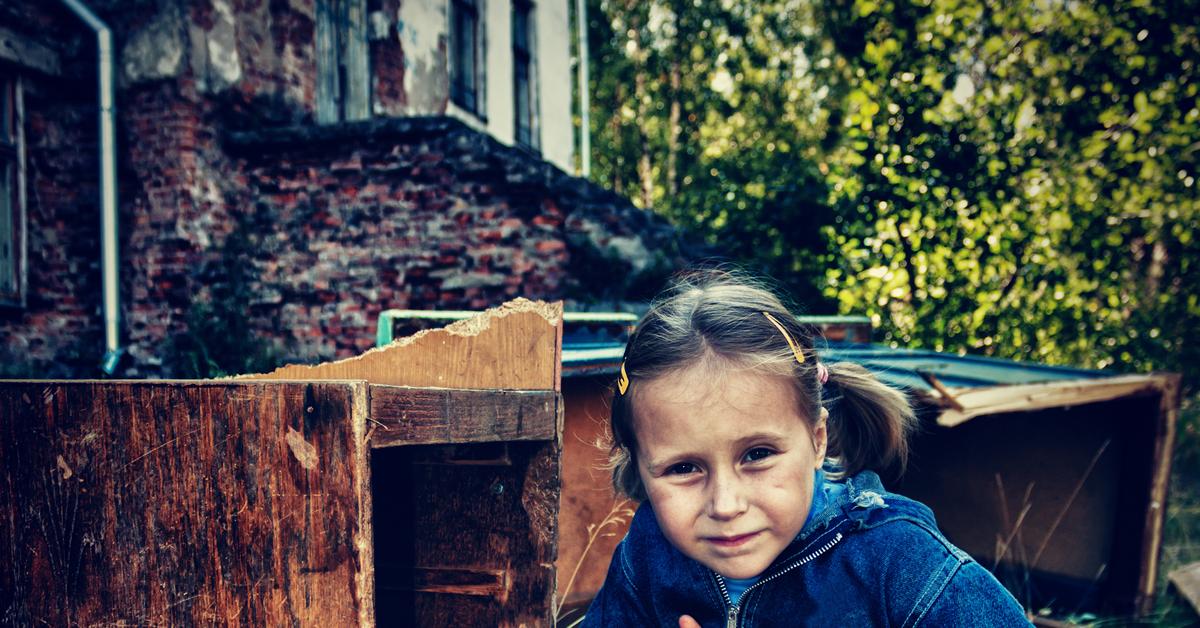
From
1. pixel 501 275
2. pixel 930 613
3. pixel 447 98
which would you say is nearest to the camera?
pixel 930 613

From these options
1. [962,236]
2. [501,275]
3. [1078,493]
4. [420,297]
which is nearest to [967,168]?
[962,236]

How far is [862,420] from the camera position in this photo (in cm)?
182

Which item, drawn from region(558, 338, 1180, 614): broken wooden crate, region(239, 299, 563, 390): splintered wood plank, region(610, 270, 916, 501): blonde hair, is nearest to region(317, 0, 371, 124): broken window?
region(558, 338, 1180, 614): broken wooden crate

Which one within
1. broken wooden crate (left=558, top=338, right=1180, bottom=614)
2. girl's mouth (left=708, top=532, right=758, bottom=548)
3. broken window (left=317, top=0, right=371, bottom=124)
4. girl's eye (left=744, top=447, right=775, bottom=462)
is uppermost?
broken window (left=317, top=0, right=371, bottom=124)

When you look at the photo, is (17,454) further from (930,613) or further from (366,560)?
(930,613)

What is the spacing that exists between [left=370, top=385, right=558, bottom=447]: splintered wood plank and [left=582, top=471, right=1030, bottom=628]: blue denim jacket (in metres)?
0.38

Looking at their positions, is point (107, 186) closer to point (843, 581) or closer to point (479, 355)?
point (479, 355)

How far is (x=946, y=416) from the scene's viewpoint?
8.55 feet

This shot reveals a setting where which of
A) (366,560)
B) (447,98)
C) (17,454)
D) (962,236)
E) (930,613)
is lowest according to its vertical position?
(930,613)

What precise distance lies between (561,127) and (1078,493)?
8974 millimetres

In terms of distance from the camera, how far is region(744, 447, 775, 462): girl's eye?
1.45 m

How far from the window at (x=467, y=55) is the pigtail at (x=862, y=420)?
7.37m

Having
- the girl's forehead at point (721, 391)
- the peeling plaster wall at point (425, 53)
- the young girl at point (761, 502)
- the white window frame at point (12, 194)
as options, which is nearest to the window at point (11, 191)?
the white window frame at point (12, 194)

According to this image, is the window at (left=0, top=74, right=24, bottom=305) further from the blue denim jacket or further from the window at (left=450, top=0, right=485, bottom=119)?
the blue denim jacket
